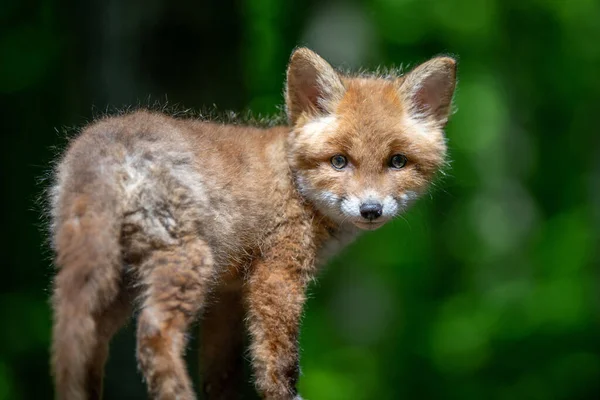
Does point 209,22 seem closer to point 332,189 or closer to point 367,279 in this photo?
point 332,189

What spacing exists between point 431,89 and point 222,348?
257cm

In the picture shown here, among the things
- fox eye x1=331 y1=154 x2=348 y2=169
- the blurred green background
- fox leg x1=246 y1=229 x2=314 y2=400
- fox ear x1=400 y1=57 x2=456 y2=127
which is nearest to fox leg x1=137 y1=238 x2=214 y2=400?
fox leg x1=246 y1=229 x2=314 y2=400

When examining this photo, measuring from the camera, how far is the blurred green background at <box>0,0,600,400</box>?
9.45 metres

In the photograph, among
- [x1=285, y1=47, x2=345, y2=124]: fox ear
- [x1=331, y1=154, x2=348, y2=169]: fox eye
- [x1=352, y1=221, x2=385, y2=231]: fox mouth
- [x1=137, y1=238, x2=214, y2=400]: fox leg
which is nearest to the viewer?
[x1=137, y1=238, x2=214, y2=400]: fox leg

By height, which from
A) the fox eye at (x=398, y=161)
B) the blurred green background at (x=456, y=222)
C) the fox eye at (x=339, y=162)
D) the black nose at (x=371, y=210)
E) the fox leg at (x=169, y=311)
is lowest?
the blurred green background at (x=456, y=222)

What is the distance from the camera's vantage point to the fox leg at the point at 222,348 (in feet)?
18.9

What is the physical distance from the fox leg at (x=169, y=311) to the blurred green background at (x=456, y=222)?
5.21m

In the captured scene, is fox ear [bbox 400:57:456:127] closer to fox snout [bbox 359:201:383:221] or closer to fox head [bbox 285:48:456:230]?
fox head [bbox 285:48:456:230]

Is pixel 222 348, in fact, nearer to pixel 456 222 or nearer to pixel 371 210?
pixel 371 210

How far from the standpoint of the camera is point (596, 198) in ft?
38.3

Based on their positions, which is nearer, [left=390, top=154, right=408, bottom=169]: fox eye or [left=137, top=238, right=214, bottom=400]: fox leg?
[left=137, top=238, right=214, bottom=400]: fox leg

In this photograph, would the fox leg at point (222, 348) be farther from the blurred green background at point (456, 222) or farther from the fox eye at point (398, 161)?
the blurred green background at point (456, 222)

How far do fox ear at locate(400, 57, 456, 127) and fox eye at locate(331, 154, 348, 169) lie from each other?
2.31 feet

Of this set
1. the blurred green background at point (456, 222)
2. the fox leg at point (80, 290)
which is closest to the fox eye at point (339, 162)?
the fox leg at point (80, 290)
